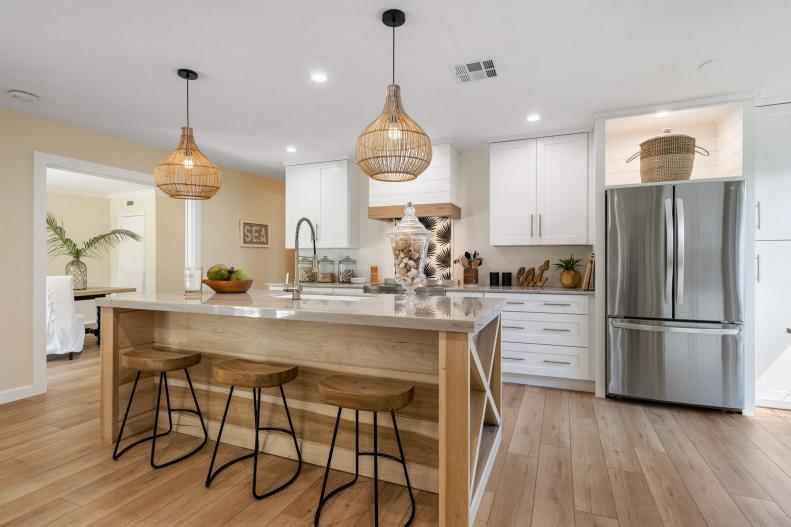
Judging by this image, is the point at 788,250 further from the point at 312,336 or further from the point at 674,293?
the point at 312,336

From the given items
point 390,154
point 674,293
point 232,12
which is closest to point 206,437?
point 390,154

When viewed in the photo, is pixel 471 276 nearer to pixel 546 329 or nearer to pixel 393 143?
pixel 546 329

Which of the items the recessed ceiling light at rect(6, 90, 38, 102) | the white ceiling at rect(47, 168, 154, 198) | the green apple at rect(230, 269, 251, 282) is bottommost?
the green apple at rect(230, 269, 251, 282)

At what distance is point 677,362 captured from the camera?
132 inches

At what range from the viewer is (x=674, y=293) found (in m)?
3.36

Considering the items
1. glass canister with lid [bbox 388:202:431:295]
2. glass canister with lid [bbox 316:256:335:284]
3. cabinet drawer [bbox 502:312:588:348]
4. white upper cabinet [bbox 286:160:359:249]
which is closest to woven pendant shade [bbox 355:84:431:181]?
glass canister with lid [bbox 388:202:431:295]

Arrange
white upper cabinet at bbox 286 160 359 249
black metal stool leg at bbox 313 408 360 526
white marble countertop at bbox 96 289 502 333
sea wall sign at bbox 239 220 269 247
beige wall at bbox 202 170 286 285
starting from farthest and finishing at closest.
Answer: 1. sea wall sign at bbox 239 220 269 247
2. beige wall at bbox 202 170 286 285
3. white upper cabinet at bbox 286 160 359 249
4. black metal stool leg at bbox 313 408 360 526
5. white marble countertop at bbox 96 289 502 333

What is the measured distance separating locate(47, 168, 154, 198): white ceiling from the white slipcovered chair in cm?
216

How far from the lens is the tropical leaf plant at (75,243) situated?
6.70m

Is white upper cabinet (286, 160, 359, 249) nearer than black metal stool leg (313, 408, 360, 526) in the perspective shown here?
No

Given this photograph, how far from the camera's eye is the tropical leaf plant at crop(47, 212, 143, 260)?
670 centimetres

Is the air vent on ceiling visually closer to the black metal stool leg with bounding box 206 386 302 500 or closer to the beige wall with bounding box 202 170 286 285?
the black metal stool leg with bounding box 206 386 302 500

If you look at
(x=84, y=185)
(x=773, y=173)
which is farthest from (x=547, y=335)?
(x=84, y=185)

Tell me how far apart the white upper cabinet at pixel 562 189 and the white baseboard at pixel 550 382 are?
1308 millimetres
